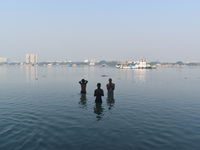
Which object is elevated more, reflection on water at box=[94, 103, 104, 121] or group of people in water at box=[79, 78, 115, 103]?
group of people in water at box=[79, 78, 115, 103]

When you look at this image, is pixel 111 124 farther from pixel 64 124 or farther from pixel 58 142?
pixel 58 142

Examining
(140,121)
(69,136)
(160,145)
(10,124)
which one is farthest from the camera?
(140,121)

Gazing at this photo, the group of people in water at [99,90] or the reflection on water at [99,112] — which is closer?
the reflection on water at [99,112]

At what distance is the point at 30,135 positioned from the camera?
35.8 ft

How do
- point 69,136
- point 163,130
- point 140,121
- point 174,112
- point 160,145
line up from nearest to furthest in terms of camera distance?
1. point 160,145
2. point 69,136
3. point 163,130
4. point 140,121
5. point 174,112

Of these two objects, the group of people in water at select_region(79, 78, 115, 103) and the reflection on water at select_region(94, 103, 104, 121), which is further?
the group of people in water at select_region(79, 78, 115, 103)

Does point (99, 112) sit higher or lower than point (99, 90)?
lower

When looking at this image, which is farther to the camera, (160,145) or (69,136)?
(69,136)

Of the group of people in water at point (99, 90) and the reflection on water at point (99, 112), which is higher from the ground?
the group of people in water at point (99, 90)

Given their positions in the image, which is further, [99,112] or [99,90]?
[99,90]

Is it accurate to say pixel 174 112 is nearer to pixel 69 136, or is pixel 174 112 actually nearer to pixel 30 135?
pixel 69 136

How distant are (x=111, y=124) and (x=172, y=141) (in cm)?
451

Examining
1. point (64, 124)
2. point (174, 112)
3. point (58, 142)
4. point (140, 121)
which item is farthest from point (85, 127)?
point (174, 112)

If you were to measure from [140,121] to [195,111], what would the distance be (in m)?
7.54
